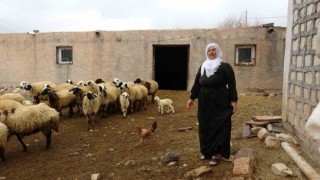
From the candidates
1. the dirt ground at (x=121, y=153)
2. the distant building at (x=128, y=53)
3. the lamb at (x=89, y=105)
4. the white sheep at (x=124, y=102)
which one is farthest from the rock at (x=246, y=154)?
the distant building at (x=128, y=53)

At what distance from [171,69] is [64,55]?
721 cm

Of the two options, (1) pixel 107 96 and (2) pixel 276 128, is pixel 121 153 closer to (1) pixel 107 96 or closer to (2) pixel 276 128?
(2) pixel 276 128

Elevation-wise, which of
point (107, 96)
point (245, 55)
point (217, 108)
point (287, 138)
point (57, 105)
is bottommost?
point (287, 138)

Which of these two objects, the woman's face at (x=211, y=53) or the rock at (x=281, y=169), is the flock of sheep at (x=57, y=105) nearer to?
the woman's face at (x=211, y=53)

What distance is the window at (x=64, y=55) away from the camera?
1480 centimetres

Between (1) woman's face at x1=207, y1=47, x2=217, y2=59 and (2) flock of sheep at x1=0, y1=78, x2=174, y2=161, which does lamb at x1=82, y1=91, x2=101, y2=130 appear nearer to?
(2) flock of sheep at x1=0, y1=78, x2=174, y2=161

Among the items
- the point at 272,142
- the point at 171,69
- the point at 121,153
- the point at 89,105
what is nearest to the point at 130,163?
the point at 121,153

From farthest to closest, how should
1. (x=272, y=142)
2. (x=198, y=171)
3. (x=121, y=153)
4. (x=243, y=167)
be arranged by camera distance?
1. (x=121, y=153)
2. (x=272, y=142)
3. (x=198, y=171)
4. (x=243, y=167)

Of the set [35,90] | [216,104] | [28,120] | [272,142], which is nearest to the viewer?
[216,104]

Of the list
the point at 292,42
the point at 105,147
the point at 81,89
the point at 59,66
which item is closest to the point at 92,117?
the point at 81,89

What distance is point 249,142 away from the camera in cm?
594

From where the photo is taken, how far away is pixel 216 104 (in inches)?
187

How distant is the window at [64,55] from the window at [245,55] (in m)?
7.45

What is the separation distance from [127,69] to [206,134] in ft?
31.4
